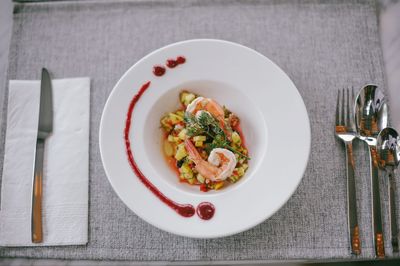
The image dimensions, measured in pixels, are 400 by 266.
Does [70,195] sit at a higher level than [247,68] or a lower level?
lower

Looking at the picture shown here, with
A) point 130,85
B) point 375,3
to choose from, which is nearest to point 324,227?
point 130,85

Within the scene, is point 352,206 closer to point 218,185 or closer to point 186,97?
point 218,185

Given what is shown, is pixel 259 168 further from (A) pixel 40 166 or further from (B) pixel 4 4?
(B) pixel 4 4

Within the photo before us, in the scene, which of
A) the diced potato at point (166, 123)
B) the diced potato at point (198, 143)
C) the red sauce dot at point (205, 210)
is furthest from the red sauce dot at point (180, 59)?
the red sauce dot at point (205, 210)

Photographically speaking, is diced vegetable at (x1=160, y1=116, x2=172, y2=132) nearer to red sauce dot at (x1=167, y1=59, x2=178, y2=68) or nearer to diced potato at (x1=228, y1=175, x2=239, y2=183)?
red sauce dot at (x1=167, y1=59, x2=178, y2=68)

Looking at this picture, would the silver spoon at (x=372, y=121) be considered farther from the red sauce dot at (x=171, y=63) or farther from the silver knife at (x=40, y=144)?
the silver knife at (x=40, y=144)

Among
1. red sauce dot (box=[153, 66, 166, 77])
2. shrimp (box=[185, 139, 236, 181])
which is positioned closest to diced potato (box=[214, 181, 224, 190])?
shrimp (box=[185, 139, 236, 181])
